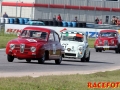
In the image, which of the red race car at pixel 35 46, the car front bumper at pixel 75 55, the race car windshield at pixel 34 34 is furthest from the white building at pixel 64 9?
the race car windshield at pixel 34 34

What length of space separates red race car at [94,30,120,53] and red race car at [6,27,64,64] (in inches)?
560

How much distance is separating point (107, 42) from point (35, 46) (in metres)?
16.8

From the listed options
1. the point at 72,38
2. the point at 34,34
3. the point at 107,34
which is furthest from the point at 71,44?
the point at 107,34

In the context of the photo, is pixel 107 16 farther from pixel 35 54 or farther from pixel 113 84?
pixel 113 84

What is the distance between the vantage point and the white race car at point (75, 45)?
87.9 ft

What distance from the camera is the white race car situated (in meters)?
26.8

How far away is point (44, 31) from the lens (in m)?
22.8

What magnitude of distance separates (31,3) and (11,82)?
163 ft

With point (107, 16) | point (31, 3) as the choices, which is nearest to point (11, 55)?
point (31, 3)

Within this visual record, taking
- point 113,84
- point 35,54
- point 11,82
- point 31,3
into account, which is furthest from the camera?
point 31,3

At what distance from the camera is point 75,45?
26938mm

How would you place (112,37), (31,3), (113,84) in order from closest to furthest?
(113,84) → (112,37) → (31,3)

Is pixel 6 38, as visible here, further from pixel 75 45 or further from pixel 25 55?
pixel 25 55

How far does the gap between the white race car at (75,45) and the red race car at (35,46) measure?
333cm
